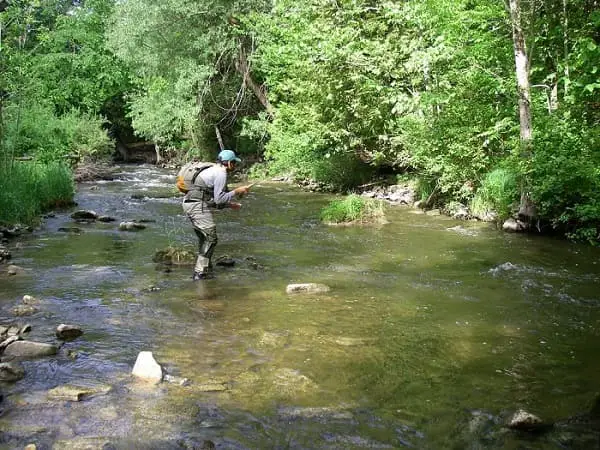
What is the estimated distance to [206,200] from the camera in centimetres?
972

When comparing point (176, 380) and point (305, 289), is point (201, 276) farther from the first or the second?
point (176, 380)

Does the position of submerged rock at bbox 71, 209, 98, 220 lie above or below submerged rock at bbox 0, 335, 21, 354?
above

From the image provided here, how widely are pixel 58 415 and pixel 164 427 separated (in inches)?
A: 36.3

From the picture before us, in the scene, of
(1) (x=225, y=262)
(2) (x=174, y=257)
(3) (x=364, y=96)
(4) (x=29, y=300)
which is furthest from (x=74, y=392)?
(3) (x=364, y=96)

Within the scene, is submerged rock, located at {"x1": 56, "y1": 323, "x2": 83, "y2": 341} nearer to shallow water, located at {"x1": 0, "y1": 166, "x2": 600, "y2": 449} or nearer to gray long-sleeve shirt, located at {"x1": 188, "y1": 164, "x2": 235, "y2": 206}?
shallow water, located at {"x1": 0, "y1": 166, "x2": 600, "y2": 449}

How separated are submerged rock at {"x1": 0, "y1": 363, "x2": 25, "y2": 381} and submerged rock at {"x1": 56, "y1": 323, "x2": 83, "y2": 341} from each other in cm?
109

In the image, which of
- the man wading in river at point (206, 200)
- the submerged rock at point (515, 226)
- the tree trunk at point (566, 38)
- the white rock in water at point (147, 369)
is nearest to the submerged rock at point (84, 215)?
the man wading in river at point (206, 200)

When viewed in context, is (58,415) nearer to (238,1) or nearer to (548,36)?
(548,36)

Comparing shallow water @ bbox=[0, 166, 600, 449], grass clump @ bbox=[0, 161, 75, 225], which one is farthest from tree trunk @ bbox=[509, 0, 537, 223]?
grass clump @ bbox=[0, 161, 75, 225]

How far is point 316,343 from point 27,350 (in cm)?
306

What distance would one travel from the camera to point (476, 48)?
14.6 meters

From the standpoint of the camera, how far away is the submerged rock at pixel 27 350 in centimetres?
617

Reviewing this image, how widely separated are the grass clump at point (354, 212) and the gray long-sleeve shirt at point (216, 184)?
651 centimetres

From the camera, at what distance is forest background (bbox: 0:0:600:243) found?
13.0 metres
